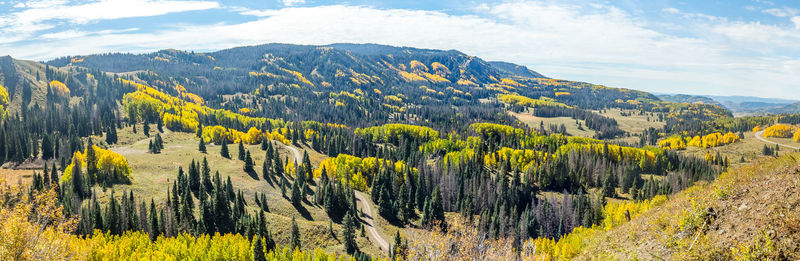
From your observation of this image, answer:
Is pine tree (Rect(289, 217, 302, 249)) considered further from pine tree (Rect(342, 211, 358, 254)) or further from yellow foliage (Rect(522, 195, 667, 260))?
yellow foliage (Rect(522, 195, 667, 260))

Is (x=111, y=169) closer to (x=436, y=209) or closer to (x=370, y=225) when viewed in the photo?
(x=370, y=225)

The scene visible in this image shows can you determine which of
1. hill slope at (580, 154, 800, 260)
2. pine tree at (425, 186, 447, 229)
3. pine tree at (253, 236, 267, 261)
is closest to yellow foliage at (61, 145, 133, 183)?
pine tree at (253, 236, 267, 261)

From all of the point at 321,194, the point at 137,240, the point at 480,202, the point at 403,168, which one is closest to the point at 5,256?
the point at 137,240

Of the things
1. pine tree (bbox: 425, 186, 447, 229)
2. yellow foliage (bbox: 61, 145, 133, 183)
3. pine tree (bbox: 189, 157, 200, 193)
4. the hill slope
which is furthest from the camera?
pine tree (bbox: 425, 186, 447, 229)

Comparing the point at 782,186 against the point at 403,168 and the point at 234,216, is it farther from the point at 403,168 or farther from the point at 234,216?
the point at 403,168

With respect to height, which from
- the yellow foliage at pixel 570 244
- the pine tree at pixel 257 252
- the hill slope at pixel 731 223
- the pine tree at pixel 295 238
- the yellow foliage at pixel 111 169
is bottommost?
the pine tree at pixel 295 238

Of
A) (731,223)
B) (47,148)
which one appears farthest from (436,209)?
(47,148)

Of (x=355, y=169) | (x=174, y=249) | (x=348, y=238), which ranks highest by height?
(x=174, y=249)

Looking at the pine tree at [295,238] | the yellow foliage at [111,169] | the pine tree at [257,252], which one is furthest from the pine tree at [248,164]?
the pine tree at [257,252]

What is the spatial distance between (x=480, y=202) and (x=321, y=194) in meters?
65.3

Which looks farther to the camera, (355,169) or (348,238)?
(355,169)

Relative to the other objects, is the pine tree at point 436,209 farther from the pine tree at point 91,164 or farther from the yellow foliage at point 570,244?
the pine tree at point 91,164

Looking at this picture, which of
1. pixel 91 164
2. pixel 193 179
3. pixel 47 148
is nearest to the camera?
pixel 91 164

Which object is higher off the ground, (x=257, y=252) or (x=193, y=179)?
(x=193, y=179)
